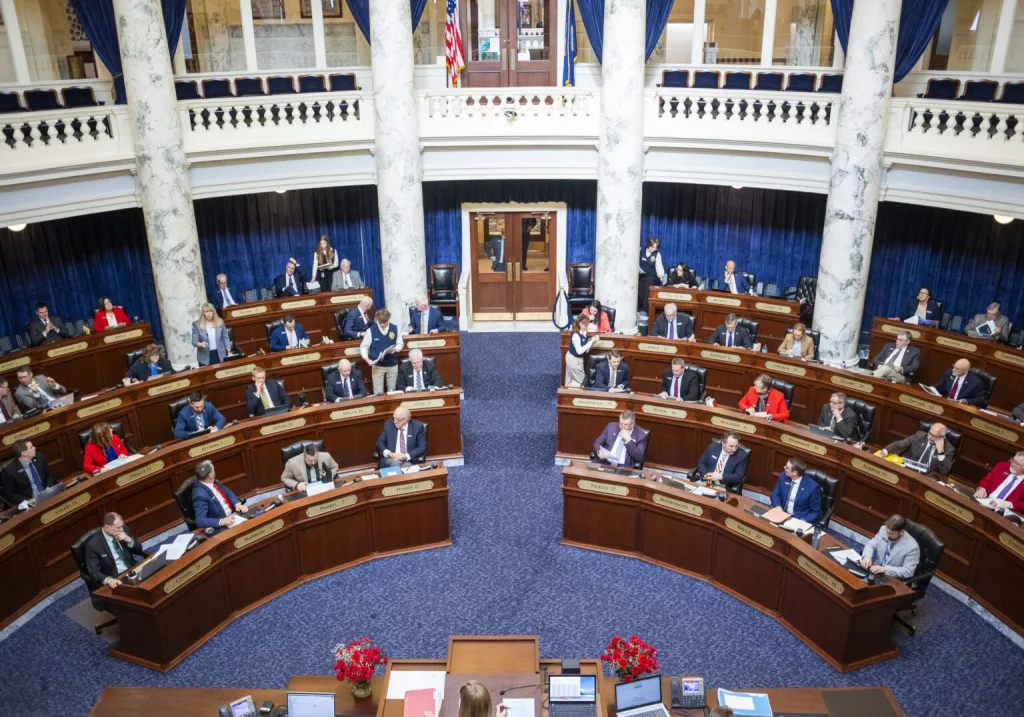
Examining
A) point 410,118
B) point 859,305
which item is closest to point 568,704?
point 859,305

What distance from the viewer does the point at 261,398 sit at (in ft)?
30.6

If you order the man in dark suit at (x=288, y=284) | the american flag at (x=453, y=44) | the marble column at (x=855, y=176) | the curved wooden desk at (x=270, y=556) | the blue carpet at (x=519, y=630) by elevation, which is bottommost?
the blue carpet at (x=519, y=630)

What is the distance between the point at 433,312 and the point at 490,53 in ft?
16.5

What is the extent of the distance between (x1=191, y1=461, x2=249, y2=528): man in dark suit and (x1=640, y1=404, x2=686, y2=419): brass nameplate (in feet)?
13.9

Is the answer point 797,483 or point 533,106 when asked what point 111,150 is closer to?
point 533,106

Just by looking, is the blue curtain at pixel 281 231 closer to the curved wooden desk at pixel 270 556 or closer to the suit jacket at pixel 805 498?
the curved wooden desk at pixel 270 556

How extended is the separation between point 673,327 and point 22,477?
7545 mm

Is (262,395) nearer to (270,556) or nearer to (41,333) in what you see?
(270,556)

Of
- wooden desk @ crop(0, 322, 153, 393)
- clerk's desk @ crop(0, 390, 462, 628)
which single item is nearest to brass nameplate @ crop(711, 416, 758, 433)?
clerk's desk @ crop(0, 390, 462, 628)

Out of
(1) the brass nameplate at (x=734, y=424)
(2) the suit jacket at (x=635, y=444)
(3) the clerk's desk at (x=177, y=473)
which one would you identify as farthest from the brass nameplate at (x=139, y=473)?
(1) the brass nameplate at (x=734, y=424)

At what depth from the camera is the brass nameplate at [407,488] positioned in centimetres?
793

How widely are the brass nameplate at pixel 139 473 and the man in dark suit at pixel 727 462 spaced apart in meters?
5.12

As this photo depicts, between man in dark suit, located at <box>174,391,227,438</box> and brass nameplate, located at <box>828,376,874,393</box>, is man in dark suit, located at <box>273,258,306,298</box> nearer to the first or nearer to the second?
man in dark suit, located at <box>174,391,227,438</box>

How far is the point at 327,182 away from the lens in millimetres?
12312
